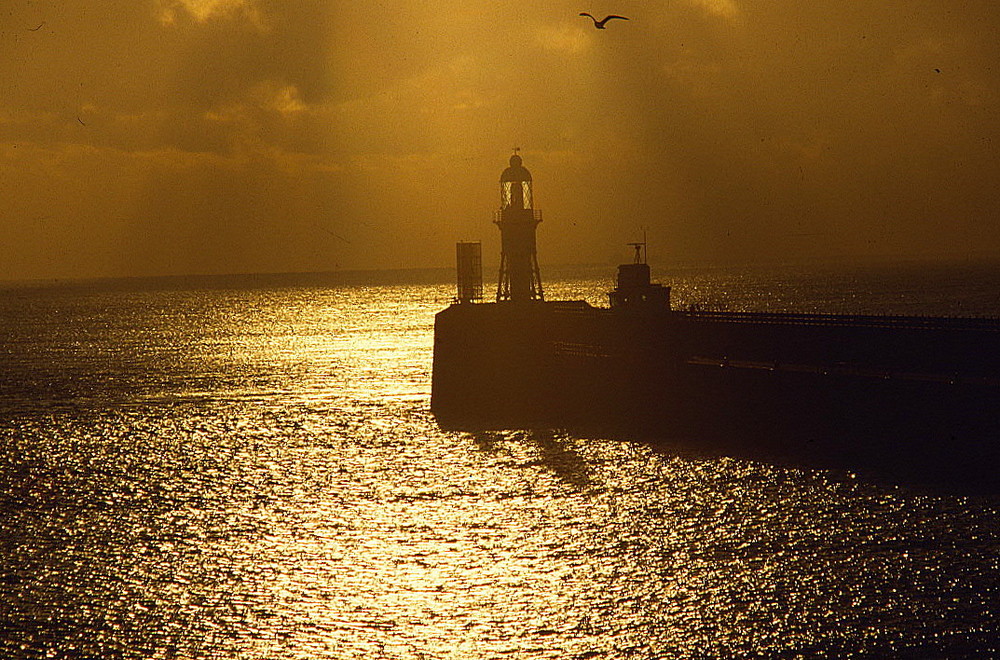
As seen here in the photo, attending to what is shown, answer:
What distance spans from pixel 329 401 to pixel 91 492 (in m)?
27.4

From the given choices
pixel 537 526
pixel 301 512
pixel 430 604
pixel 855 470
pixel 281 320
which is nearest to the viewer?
pixel 430 604

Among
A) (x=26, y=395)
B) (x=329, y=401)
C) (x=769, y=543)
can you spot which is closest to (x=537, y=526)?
(x=769, y=543)

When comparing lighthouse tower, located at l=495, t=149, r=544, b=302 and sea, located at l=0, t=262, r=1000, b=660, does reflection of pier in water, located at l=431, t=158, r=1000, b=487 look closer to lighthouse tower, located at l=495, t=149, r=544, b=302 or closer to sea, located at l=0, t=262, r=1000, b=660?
lighthouse tower, located at l=495, t=149, r=544, b=302

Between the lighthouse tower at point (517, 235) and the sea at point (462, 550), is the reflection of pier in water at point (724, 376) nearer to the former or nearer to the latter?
the lighthouse tower at point (517, 235)

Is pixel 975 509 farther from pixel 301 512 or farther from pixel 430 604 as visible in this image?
pixel 301 512

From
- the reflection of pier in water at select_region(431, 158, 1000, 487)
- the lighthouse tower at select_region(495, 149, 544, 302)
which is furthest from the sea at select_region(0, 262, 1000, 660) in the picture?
the lighthouse tower at select_region(495, 149, 544, 302)

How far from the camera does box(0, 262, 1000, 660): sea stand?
24359 millimetres

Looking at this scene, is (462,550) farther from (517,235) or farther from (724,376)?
(517,235)

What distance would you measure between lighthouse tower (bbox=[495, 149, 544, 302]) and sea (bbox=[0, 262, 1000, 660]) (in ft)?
52.0

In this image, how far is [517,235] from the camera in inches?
Result: 2744

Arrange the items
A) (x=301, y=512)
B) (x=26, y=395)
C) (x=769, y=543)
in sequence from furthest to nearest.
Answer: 1. (x=26, y=395)
2. (x=301, y=512)
3. (x=769, y=543)

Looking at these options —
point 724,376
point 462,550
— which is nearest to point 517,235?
point 724,376

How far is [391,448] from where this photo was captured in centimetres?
4928

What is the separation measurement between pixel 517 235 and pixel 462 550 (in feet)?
134
